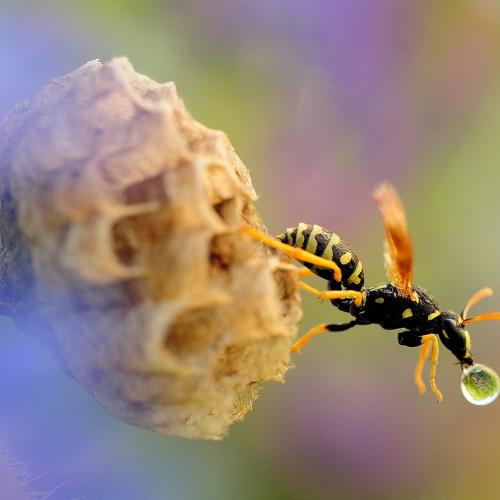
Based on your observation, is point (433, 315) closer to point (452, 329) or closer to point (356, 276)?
point (452, 329)

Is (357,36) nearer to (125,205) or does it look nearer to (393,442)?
(393,442)

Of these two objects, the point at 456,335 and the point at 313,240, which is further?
the point at 456,335

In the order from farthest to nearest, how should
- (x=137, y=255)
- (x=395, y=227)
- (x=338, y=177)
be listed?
(x=338, y=177), (x=395, y=227), (x=137, y=255)

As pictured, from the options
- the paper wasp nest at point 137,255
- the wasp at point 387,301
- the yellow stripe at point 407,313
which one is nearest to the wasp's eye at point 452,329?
the wasp at point 387,301

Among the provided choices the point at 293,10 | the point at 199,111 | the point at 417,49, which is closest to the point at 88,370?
the point at 199,111

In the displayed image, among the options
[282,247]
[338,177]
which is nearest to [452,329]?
[282,247]

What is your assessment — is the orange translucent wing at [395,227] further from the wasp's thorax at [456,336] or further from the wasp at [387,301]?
the wasp's thorax at [456,336]
